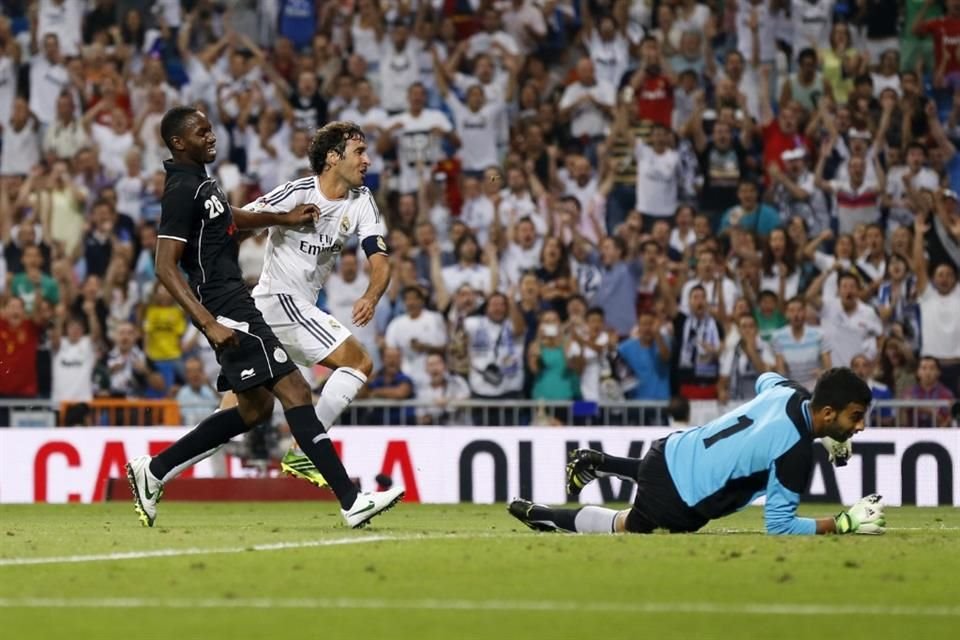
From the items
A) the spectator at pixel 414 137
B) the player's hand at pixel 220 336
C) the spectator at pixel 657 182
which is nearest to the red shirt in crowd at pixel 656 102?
the spectator at pixel 657 182

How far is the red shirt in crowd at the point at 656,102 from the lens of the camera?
2212 cm

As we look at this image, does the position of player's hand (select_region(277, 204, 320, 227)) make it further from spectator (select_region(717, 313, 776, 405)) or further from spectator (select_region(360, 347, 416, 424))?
spectator (select_region(717, 313, 776, 405))

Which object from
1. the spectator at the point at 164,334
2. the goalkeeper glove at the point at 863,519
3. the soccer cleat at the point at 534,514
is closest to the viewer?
the goalkeeper glove at the point at 863,519

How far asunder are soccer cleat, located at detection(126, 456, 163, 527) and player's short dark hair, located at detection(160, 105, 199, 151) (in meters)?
2.01

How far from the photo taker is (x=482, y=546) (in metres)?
9.75

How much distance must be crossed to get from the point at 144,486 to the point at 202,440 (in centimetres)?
46

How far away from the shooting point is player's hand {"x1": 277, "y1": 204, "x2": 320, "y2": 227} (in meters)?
12.6

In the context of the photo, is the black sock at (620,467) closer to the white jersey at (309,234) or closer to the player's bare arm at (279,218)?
the white jersey at (309,234)

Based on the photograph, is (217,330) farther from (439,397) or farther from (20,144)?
(20,144)

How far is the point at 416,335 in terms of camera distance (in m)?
19.8

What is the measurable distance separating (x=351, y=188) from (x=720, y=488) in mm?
4167

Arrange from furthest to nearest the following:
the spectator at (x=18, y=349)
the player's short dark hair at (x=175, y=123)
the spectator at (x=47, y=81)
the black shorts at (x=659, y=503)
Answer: the spectator at (x=47, y=81)
the spectator at (x=18, y=349)
the player's short dark hair at (x=175, y=123)
the black shorts at (x=659, y=503)

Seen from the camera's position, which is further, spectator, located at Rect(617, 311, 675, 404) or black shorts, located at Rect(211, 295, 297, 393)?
spectator, located at Rect(617, 311, 675, 404)

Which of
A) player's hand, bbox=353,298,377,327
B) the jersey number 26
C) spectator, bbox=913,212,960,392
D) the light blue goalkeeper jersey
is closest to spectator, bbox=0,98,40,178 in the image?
spectator, bbox=913,212,960,392
